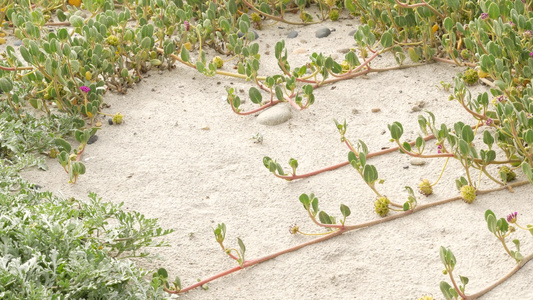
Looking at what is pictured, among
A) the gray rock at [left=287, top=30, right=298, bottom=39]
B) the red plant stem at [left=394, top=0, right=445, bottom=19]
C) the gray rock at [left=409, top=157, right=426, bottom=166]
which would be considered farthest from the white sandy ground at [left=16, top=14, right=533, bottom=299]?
the red plant stem at [left=394, top=0, right=445, bottom=19]

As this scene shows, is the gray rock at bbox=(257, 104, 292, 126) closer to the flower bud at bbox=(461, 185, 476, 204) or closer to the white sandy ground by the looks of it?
the white sandy ground

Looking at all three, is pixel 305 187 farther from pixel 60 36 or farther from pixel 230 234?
pixel 60 36

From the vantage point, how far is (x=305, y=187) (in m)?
3.32

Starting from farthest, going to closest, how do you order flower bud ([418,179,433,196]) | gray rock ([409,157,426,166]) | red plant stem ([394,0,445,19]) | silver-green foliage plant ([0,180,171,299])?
red plant stem ([394,0,445,19]) → gray rock ([409,157,426,166]) → flower bud ([418,179,433,196]) → silver-green foliage plant ([0,180,171,299])

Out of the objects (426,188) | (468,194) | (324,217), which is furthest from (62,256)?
(468,194)

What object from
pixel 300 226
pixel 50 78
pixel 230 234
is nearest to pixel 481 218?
pixel 300 226

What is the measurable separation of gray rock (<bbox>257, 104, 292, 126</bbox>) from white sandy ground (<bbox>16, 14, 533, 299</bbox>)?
0.06 metres

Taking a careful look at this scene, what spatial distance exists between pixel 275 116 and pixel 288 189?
2.24 feet

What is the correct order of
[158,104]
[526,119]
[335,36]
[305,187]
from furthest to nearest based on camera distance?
1. [335,36]
2. [158,104]
3. [305,187]
4. [526,119]

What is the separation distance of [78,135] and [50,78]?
0.38 m

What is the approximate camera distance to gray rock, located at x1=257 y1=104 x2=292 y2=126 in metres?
3.87

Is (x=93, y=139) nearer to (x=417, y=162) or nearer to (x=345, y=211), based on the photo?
(x=345, y=211)

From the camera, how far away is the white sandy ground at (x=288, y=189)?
2738 mm

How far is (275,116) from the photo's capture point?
3869 millimetres
